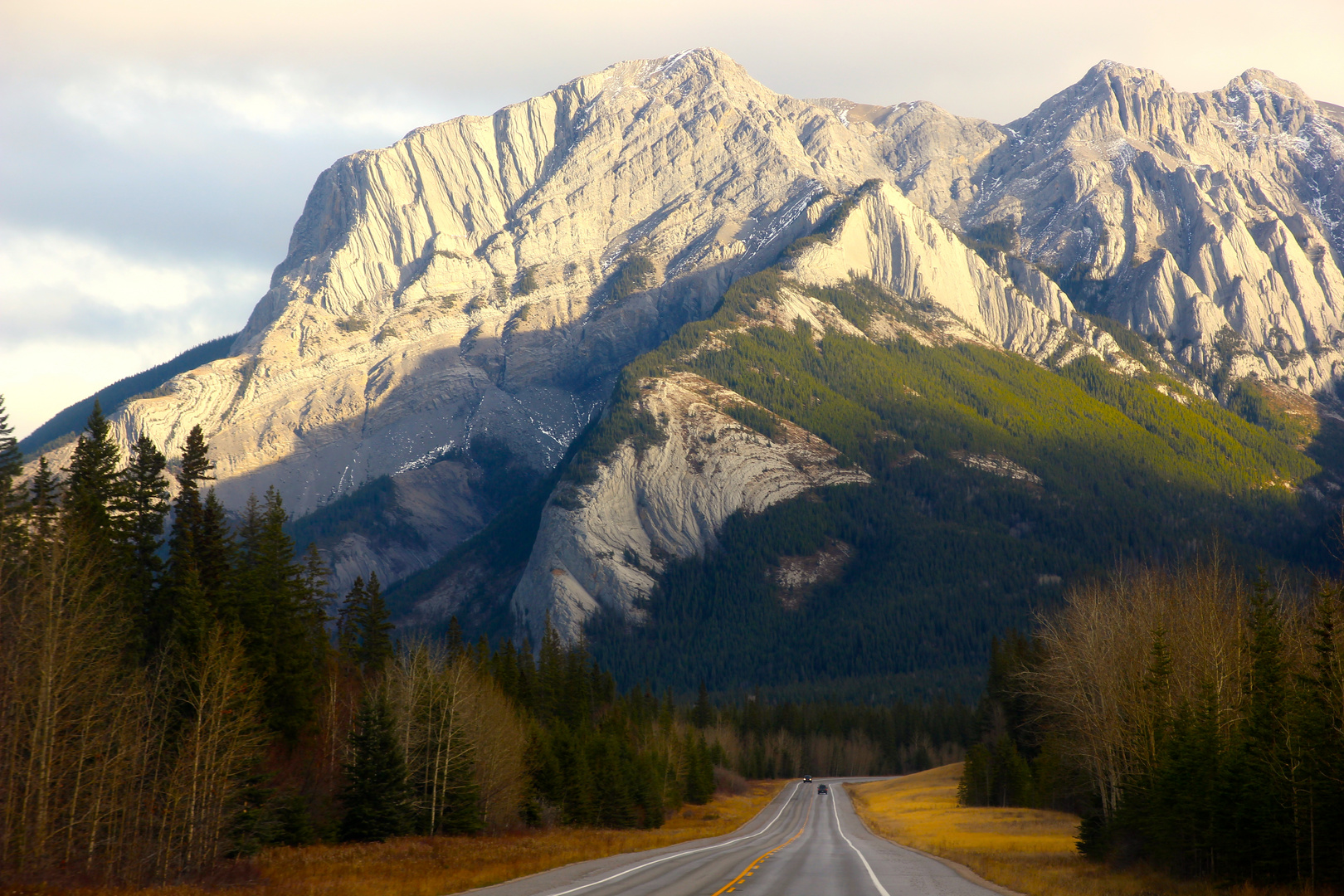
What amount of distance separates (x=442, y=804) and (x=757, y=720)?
10208 cm

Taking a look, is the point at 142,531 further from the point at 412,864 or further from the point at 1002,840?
the point at 1002,840

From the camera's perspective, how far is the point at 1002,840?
61188 mm

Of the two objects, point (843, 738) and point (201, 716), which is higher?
point (201, 716)

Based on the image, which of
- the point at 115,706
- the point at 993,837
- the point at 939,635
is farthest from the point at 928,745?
the point at 115,706

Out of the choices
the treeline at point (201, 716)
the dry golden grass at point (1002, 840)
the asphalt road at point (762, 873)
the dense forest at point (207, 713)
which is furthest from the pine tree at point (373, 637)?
the dry golden grass at point (1002, 840)

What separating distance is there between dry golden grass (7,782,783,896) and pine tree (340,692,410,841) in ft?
4.68

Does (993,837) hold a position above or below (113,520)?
below

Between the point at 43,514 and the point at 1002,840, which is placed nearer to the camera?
the point at 43,514

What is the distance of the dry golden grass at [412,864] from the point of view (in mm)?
28578

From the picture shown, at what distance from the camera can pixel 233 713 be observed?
43094 millimetres

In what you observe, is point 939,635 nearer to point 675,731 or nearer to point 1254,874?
point 675,731

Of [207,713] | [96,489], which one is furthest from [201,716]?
[96,489]

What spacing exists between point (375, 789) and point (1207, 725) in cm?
3447

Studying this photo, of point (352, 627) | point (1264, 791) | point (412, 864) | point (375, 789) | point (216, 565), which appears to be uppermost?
point (216, 565)
